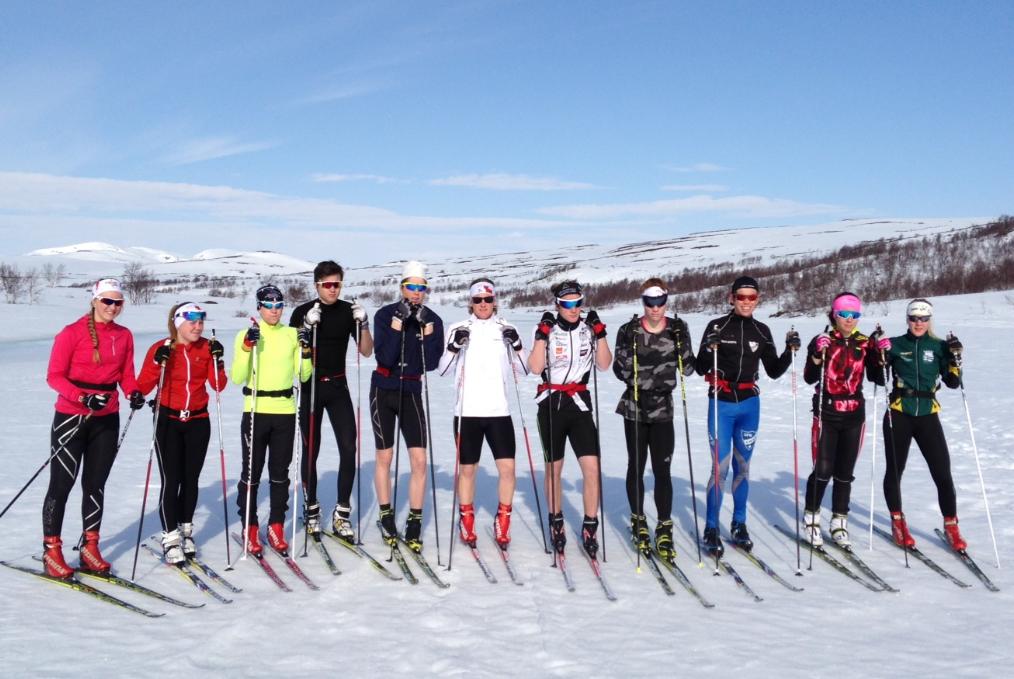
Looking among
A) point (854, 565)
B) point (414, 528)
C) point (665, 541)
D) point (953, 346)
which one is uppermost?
point (953, 346)

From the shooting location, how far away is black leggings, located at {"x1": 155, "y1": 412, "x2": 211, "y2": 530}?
4.97m

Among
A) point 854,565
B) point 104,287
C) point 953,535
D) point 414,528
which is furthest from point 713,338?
point 104,287

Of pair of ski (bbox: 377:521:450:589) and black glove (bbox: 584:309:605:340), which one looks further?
black glove (bbox: 584:309:605:340)

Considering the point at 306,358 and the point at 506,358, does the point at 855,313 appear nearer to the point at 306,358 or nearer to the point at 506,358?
the point at 506,358

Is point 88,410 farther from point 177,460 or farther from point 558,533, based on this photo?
point 558,533

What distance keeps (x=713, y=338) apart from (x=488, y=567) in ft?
7.69

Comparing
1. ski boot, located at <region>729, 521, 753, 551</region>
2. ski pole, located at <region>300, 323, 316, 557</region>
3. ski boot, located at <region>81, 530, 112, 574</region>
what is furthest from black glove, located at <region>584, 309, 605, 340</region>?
ski boot, located at <region>81, 530, 112, 574</region>

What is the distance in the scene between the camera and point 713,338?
5.27 meters

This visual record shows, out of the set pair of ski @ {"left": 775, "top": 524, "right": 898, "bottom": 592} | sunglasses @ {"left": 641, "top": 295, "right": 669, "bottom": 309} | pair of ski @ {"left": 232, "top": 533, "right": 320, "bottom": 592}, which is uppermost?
sunglasses @ {"left": 641, "top": 295, "right": 669, "bottom": 309}

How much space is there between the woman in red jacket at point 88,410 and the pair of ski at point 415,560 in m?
1.96

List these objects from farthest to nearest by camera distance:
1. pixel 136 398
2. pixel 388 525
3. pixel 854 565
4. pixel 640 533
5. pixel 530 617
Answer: pixel 388 525
pixel 640 533
pixel 854 565
pixel 136 398
pixel 530 617

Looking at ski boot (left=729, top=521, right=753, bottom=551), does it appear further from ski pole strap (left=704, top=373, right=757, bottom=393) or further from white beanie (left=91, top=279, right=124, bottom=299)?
white beanie (left=91, top=279, right=124, bottom=299)

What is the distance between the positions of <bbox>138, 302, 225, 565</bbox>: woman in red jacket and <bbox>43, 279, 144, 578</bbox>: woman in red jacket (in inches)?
8.3

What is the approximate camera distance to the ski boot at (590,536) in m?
5.38
